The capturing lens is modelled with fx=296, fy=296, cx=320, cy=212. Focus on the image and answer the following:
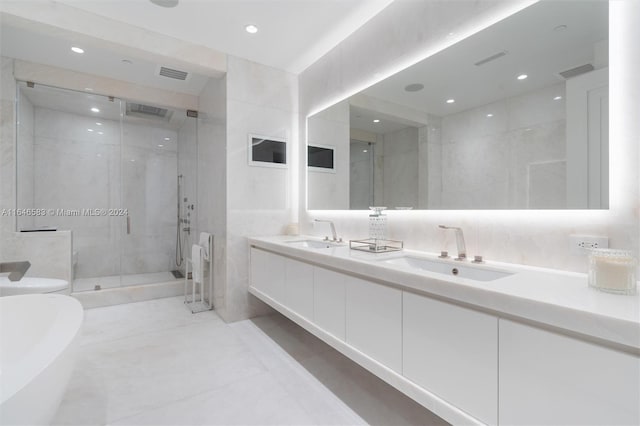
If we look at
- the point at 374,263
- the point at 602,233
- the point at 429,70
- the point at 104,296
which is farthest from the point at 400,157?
the point at 104,296

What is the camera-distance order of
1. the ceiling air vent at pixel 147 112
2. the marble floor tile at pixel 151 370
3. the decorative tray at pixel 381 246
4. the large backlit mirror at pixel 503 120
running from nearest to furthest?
1. the large backlit mirror at pixel 503 120
2. the marble floor tile at pixel 151 370
3. the decorative tray at pixel 381 246
4. the ceiling air vent at pixel 147 112

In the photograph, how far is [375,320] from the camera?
149 cm

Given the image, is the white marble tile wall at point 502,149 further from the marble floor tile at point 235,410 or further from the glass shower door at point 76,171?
the glass shower door at point 76,171

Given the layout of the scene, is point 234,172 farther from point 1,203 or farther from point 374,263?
point 1,203

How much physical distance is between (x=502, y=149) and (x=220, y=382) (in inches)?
86.3

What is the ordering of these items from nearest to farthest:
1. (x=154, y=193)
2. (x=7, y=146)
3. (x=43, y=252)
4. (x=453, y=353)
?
(x=453, y=353) < (x=7, y=146) < (x=43, y=252) < (x=154, y=193)

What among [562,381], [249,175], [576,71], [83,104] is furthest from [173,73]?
[562,381]

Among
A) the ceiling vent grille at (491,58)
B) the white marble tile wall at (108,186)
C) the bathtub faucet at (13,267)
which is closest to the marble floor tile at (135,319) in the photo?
the white marble tile wall at (108,186)

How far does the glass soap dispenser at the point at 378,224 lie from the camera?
223cm

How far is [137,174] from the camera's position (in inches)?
164

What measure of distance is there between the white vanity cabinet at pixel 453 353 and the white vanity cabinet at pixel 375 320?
0.05 meters

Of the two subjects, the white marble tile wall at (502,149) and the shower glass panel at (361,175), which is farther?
the shower glass panel at (361,175)

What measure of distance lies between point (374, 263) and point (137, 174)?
3.97 meters

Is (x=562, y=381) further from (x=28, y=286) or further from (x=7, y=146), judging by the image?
(x=7, y=146)
